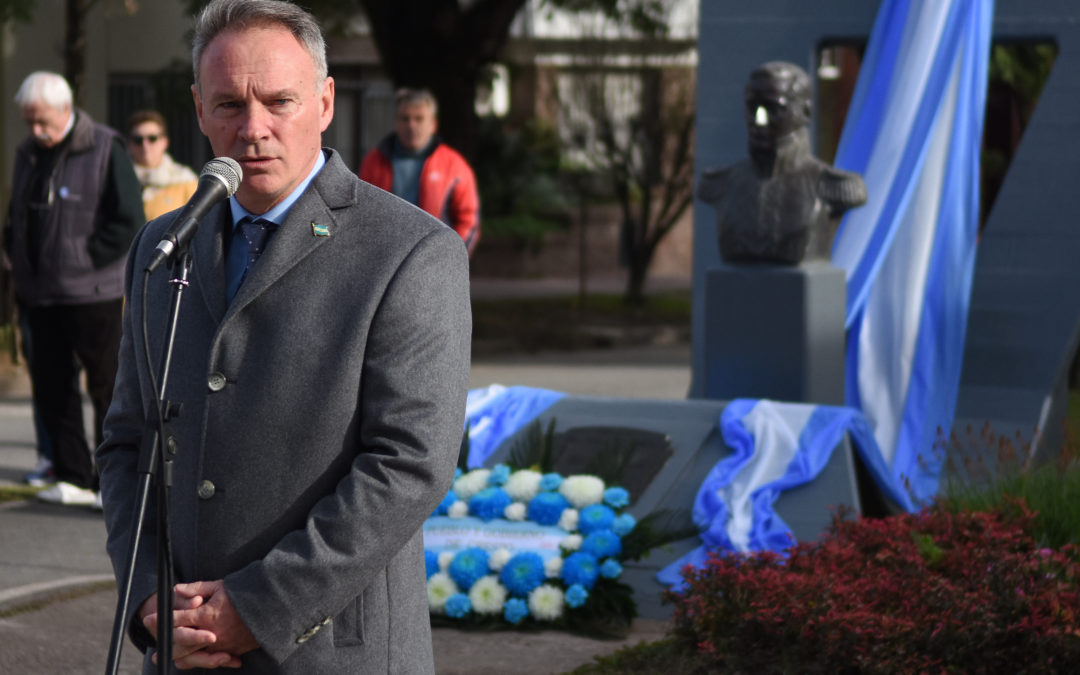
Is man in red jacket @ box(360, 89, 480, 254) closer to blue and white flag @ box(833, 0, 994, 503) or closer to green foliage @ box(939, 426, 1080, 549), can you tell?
blue and white flag @ box(833, 0, 994, 503)

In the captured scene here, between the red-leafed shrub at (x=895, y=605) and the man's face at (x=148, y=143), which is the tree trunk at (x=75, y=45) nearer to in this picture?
the man's face at (x=148, y=143)

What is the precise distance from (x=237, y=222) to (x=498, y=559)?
11.1 feet

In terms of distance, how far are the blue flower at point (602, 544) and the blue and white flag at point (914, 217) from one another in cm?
298

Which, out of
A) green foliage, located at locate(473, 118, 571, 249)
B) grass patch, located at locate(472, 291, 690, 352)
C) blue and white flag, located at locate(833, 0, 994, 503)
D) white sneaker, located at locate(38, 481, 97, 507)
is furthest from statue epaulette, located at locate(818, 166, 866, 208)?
green foliage, located at locate(473, 118, 571, 249)

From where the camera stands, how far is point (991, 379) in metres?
9.59

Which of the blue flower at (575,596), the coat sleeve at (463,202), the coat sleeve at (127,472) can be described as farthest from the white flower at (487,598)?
the coat sleeve at (463,202)

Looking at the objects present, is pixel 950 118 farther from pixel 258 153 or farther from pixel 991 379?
pixel 258 153

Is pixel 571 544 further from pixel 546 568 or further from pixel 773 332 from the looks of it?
pixel 773 332

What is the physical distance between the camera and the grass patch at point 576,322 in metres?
17.1

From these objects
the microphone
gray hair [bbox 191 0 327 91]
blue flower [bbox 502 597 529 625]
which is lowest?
blue flower [bbox 502 597 529 625]

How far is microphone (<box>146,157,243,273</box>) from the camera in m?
2.27

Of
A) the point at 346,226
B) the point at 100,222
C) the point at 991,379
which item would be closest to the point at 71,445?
the point at 100,222

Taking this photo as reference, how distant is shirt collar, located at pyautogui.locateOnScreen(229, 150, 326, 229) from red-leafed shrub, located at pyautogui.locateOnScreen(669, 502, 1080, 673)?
7.87 feet

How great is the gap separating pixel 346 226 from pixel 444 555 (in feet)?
11.4
